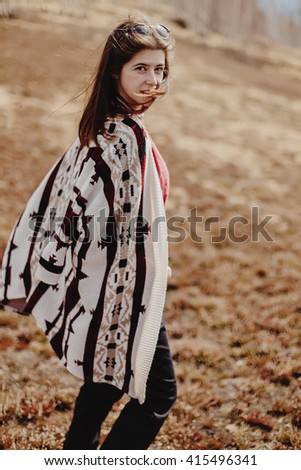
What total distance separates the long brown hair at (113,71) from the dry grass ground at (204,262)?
0.19 m

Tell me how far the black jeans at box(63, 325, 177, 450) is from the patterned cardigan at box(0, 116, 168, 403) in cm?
6

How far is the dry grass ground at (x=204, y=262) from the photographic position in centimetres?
249

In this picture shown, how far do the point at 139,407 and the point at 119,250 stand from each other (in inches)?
22.3

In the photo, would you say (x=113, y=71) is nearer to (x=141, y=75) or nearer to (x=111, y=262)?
(x=141, y=75)

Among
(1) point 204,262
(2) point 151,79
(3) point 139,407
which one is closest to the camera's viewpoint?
(2) point 151,79

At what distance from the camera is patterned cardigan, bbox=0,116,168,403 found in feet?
5.10

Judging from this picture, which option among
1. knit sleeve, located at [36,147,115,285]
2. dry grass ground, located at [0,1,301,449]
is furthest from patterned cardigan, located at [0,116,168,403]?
dry grass ground, located at [0,1,301,449]

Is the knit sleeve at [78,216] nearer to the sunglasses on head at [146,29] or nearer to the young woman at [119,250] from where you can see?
the young woman at [119,250]

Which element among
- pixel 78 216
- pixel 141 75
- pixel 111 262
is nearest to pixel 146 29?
pixel 141 75

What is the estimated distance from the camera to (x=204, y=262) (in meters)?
4.49

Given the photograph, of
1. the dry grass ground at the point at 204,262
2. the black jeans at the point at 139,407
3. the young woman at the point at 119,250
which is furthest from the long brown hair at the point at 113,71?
the black jeans at the point at 139,407

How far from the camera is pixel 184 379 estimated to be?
9.41 feet

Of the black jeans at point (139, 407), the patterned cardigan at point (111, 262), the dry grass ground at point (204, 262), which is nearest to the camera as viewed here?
the patterned cardigan at point (111, 262)

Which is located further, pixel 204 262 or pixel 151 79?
pixel 204 262
